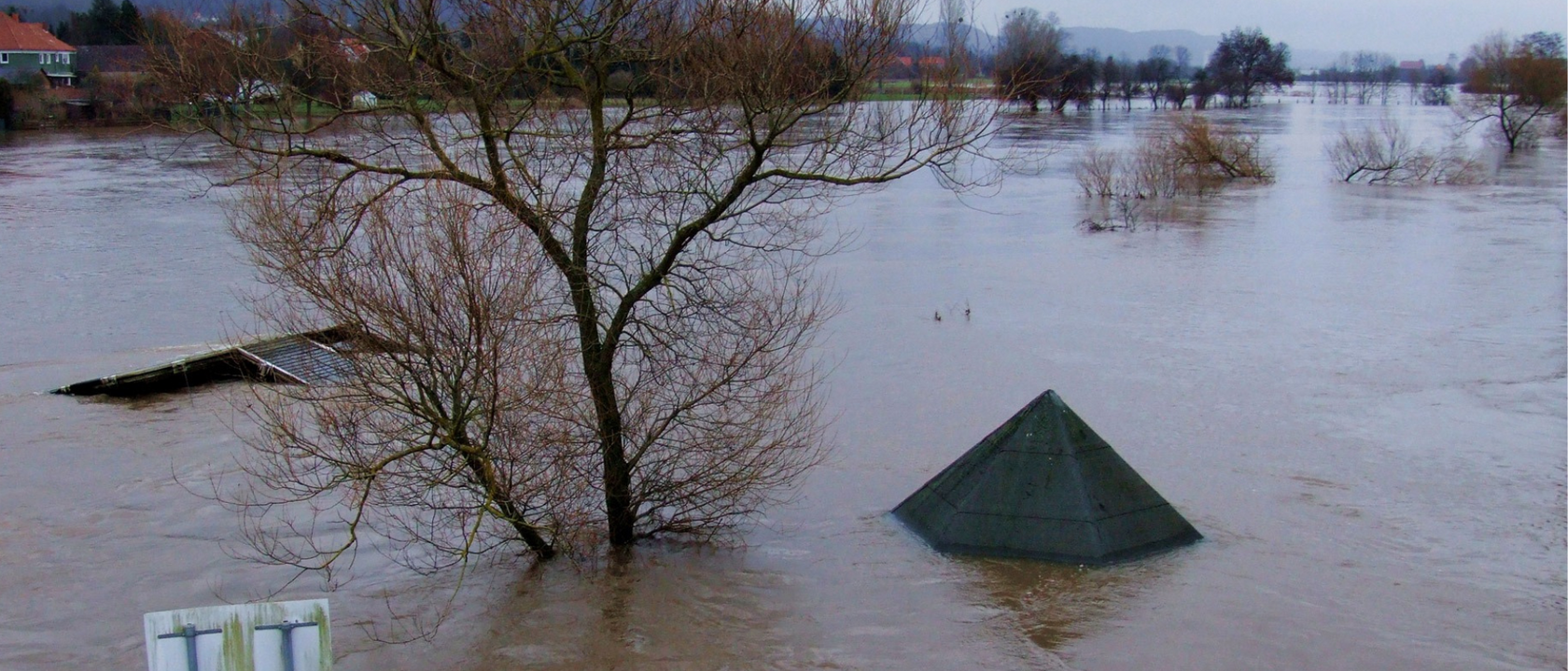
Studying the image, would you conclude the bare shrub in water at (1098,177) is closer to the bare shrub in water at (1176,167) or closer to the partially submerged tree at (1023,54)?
the bare shrub in water at (1176,167)

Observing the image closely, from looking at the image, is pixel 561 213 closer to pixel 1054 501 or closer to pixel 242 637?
pixel 1054 501

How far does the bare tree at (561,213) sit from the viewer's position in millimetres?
8250

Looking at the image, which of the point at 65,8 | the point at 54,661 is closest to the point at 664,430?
the point at 54,661

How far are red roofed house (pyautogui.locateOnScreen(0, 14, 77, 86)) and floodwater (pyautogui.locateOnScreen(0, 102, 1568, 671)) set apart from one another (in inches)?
1568


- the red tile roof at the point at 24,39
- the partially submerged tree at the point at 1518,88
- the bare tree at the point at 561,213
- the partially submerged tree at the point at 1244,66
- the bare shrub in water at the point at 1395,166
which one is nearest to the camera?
the bare tree at the point at 561,213

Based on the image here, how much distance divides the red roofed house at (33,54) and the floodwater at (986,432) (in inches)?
1568

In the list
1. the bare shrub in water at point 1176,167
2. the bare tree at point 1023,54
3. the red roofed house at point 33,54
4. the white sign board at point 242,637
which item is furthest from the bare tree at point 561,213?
the red roofed house at point 33,54

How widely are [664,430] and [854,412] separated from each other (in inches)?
204

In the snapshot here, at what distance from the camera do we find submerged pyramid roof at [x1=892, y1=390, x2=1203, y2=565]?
1020 centimetres

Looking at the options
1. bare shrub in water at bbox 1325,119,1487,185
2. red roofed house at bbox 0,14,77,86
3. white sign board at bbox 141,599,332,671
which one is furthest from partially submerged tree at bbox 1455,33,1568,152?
red roofed house at bbox 0,14,77,86

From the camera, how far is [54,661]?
893 centimetres

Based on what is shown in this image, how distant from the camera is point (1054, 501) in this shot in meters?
10.3

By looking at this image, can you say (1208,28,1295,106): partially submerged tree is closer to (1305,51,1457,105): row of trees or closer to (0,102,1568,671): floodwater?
(1305,51,1457,105): row of trees

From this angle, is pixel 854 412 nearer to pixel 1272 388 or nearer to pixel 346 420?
pixel 1272 388
